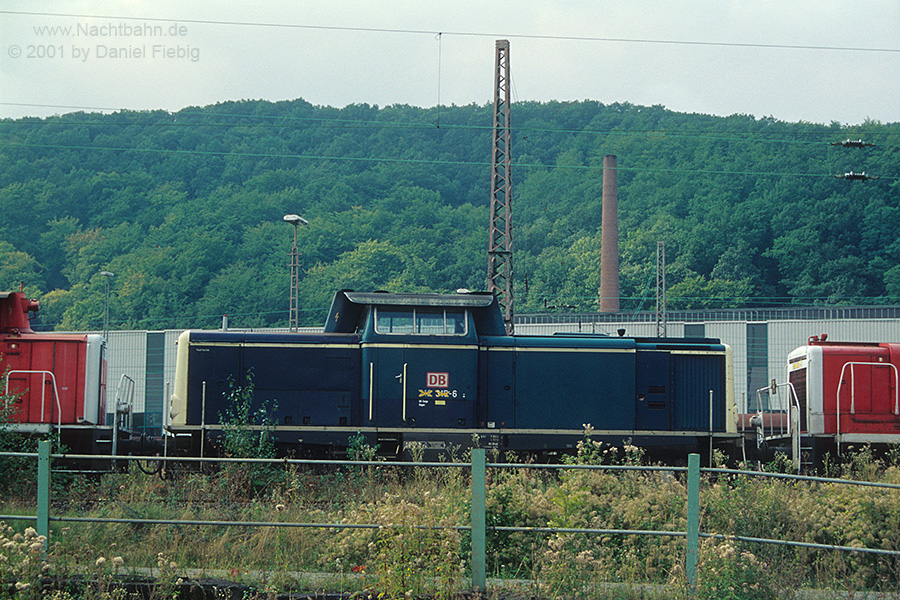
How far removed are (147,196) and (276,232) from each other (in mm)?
15834

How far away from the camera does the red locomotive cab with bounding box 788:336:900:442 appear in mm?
17875

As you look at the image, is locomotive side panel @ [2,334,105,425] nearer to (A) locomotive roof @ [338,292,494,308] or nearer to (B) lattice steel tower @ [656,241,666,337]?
(A) locomotive roof @ [338,292,494,308]

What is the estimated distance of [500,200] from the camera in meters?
26.7

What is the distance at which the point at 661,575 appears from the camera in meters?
9.36

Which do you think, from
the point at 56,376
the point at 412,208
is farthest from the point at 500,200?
the point at 412,208

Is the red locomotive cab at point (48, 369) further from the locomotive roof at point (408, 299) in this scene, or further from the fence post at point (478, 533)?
the fence post at point (478, 533)

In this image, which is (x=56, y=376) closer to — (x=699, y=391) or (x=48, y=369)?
(x=48, y=369)

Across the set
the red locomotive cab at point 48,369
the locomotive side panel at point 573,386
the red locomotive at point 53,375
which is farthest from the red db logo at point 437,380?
the red locomotive cab at point 48,369

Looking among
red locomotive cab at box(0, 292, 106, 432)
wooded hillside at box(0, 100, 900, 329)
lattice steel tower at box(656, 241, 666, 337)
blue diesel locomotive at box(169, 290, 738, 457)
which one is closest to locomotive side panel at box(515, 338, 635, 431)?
blue diesel locomotive at box(169, 290, 738, 457)

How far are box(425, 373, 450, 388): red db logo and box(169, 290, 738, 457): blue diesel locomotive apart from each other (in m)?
0.02

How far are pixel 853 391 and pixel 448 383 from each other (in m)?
8.31

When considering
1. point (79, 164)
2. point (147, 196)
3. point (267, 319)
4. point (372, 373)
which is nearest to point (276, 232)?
point (267, 319)

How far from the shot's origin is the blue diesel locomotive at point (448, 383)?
52.8 feet

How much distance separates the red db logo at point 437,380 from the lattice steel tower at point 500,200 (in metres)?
8.24
